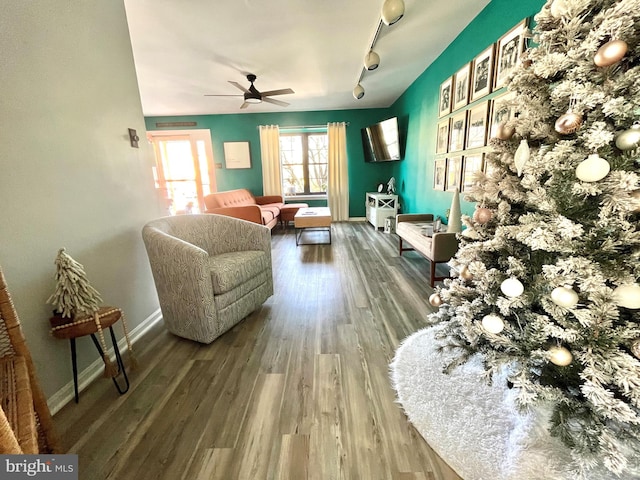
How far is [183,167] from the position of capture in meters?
6.23

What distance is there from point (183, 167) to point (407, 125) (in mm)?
5048

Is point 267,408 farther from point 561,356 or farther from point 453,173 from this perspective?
point 453,173

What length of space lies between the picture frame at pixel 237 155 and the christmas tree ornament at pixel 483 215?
575 cm

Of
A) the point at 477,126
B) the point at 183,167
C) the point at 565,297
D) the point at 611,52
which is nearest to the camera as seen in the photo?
the point at 611,52

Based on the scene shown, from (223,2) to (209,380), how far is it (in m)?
2.82

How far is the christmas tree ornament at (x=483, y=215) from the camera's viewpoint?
1082 mm

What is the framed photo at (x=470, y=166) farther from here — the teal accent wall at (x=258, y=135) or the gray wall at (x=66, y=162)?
the teal accent wall at (x=258, y=135)

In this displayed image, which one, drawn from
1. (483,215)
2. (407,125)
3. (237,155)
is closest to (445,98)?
(407,125)

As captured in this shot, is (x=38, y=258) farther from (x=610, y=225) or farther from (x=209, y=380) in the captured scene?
(x=610, y=225)

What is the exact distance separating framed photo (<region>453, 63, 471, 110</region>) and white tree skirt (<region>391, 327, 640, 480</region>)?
103 inches

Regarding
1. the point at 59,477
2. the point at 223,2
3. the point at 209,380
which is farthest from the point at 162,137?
the point at 59,477

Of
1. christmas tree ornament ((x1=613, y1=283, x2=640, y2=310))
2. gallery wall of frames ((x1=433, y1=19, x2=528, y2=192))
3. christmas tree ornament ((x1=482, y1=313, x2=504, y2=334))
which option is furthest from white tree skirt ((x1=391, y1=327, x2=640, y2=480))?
gallery wall of frames ((x1=433, y1=19, x2=528, y2=192))

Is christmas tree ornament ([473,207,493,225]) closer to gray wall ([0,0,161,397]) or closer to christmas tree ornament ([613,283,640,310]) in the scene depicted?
christmas tree ornament ([613,283,640,310])

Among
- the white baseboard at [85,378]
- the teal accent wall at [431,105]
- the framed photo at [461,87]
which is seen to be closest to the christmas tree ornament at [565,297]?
the teal accent wall at [431,105]
